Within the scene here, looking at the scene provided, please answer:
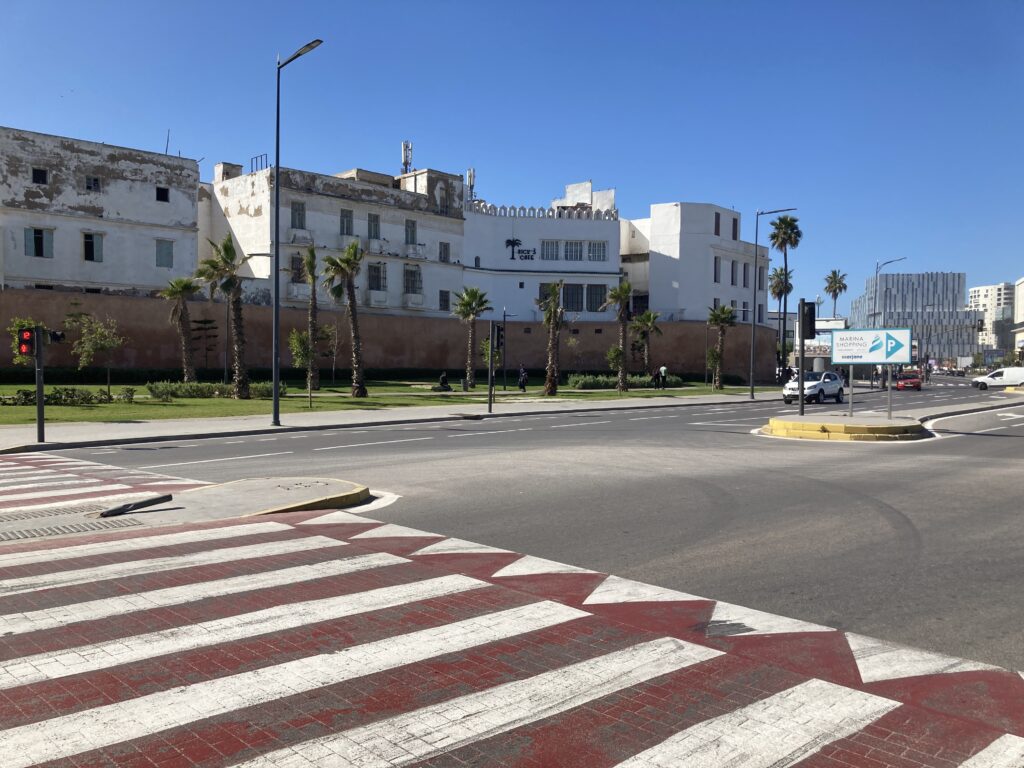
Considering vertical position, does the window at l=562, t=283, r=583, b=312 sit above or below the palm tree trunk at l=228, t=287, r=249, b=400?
above

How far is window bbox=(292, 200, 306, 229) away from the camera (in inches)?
2329

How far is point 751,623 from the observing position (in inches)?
251

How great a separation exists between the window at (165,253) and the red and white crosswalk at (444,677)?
162 feet

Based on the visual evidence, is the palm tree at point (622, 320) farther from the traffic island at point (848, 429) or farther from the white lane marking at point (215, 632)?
the white lane marking at point (215, 632)

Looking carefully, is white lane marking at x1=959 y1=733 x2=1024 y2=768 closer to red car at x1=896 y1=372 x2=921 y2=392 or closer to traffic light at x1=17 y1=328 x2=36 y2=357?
traffic light at x1=17 y1=328 x2=36 y2=357

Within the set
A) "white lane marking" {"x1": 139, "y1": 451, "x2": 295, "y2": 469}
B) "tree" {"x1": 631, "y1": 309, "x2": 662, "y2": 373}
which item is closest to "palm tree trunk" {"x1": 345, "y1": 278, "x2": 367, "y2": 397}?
"white lane marking" {"x1": 139, "y1": 451, "x2": 295, "y2": 469}

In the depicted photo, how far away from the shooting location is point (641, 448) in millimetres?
19422

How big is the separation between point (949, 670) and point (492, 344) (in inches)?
1077

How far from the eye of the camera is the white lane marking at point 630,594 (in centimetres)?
693

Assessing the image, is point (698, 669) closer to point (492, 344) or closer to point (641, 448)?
point (641, 448)

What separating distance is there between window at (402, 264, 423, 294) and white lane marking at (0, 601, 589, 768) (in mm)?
61252

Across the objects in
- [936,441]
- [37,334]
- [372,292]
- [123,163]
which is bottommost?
[936,441]

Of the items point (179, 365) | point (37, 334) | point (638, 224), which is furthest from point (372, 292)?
point (37, 334)

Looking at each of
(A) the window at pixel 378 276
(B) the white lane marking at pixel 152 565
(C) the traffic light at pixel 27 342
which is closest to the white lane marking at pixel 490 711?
(B) the white lane marking at pixel 152 565
